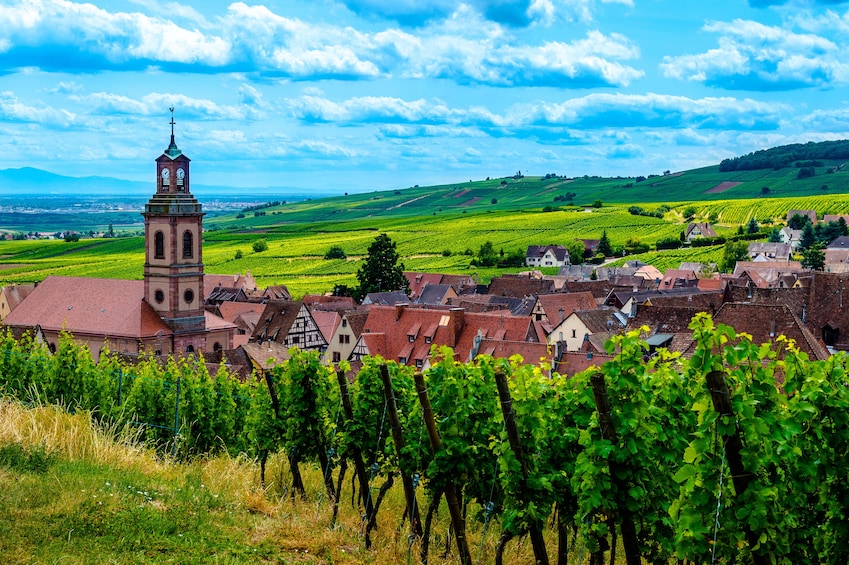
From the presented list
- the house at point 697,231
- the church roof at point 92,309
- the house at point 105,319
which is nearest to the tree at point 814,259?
the house at point 697,231

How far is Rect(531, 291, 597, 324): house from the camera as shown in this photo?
252 feet

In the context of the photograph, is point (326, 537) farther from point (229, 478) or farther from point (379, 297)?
point (379, 297)

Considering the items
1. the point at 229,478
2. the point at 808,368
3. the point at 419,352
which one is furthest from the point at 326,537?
the point at 419,352

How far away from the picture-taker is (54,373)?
2252cm

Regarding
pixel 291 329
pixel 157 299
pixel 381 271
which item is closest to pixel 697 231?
pixel 381 271

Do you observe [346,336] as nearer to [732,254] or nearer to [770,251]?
[732,254]

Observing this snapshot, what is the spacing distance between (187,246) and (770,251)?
355ft

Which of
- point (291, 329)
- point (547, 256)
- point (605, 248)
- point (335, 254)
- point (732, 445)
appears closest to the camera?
point (732, 445)

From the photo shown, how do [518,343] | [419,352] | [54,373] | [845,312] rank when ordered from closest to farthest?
[54,373] → [845,312] → [518,343] → [419,352]

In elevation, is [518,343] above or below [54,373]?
below

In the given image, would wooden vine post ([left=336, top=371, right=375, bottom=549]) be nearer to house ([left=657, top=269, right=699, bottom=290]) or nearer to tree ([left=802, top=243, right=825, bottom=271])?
house ([left=657, top=269, right=699, bottom=290])

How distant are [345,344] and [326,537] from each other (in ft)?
191

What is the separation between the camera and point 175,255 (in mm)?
65875

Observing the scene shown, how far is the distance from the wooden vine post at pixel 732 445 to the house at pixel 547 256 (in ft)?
499
